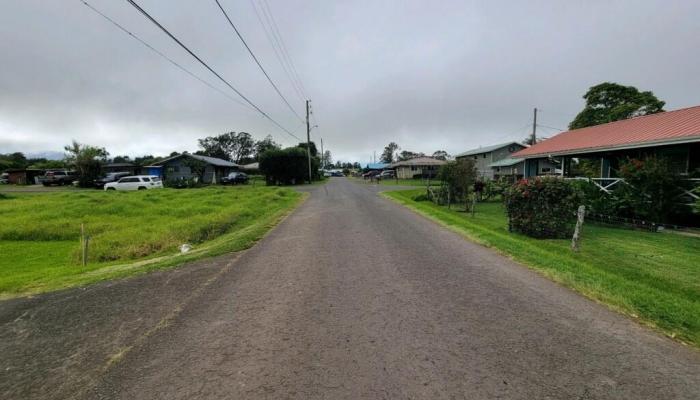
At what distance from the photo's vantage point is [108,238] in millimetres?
11375

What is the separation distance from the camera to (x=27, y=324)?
181 inches

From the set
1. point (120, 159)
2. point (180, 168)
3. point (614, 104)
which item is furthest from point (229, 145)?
point (614, 104)

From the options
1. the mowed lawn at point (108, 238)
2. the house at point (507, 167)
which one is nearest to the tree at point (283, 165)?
the house at point (507, 167)

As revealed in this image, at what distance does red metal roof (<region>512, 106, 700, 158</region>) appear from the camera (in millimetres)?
12117

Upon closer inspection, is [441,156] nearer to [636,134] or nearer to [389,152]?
[389,152]

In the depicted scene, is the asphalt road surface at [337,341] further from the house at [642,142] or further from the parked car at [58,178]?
the parked car at [58,178]

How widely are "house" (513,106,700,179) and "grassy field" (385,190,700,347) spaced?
3.63 meters

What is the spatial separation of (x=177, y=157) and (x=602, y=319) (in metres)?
54.4

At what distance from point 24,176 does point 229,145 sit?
60.9m

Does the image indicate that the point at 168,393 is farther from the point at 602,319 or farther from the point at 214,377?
the point at 602,319

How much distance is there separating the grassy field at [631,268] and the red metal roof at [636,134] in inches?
150

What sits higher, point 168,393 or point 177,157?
point 177,157

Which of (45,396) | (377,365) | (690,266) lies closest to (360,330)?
(377,365)

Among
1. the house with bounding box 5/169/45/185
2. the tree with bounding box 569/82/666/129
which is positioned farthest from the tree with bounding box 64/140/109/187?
the tree with bounding box 569/82/666/129
